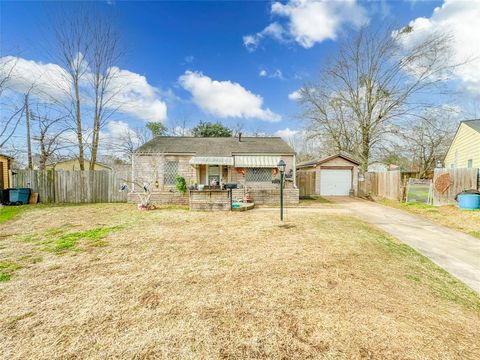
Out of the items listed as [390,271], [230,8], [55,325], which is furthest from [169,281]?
[230,8]

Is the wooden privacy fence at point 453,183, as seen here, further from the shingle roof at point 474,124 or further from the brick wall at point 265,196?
the brick wall at point 265,196

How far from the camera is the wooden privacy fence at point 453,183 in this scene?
13.5 m

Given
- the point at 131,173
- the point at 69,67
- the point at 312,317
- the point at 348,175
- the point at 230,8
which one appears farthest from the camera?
the point at 348,175

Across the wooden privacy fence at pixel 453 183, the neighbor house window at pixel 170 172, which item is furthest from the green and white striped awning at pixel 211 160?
the wooden privacy fence at pixel 453 183

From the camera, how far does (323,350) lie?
8.48 feet

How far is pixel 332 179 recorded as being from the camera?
21.0 m

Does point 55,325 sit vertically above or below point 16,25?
below

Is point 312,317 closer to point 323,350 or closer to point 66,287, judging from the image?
point 323,350

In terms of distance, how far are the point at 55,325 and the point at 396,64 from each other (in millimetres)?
32033

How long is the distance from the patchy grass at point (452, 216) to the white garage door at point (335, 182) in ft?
21.5

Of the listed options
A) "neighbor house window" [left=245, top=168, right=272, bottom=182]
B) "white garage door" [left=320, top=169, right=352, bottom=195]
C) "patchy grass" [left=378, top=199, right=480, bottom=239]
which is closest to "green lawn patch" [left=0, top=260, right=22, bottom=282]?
"neighbor house window" [left=245, top=168, right=272, bottom=182]

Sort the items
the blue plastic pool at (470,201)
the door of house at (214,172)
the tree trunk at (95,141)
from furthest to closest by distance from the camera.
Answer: the tree trunk at (95,141)
the door of house at (214,172)
the blue plastic pool at (470,201)

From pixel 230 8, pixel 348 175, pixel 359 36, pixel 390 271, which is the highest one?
pixel 359 36

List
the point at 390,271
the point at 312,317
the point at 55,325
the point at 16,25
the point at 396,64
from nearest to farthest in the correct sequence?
the point at 55,325 < the point at 312,317 < the point at 390,271 < the point at 16,25 < the point at 396,64
